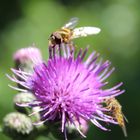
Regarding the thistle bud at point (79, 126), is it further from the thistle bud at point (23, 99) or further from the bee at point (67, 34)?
the bee at point (67, 34)

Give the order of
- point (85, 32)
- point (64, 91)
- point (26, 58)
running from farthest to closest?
point (26, 58)
point (85, 32)
point (64, 91)

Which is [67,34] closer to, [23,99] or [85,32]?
[85,32]

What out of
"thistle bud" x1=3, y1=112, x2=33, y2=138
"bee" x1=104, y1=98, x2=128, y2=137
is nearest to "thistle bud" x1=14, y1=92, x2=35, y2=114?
"thistle bud" x1=3, y1=112, x2=33, y2=138

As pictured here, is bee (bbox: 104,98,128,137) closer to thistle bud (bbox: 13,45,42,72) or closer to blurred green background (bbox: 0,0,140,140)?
thistle bud (bbox: 13,45,42,72)

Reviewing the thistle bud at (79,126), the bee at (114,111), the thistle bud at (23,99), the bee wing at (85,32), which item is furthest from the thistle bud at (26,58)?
the bee at (114,111)

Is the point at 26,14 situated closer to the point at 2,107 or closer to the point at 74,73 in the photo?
the point at 2,107

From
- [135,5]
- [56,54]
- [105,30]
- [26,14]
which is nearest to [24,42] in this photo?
[26,14]

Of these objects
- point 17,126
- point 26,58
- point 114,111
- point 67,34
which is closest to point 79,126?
point 114,111
